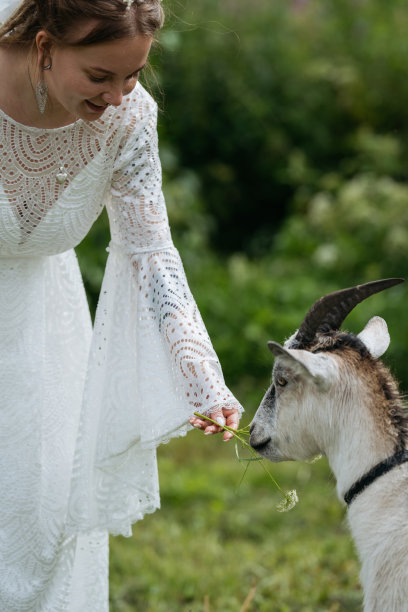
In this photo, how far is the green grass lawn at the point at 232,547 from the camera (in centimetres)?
485

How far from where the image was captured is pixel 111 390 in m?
3.55

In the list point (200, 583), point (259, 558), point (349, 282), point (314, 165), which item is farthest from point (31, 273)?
point (314, 165)

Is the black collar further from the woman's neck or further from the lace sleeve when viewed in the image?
the woman's neck

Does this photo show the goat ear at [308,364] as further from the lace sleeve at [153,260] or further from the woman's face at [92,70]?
the woman's face at [92,70]

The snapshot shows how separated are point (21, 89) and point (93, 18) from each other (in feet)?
1.51

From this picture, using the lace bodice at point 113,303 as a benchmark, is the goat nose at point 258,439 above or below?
below

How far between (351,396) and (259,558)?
2.58 meters

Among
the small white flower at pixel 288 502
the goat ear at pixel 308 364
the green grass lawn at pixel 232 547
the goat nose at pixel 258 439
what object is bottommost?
the green grass lawn at pixel 232 547

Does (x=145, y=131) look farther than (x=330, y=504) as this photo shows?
No

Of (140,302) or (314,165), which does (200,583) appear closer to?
(140,302)

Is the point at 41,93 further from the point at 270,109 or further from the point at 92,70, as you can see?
A: the point at 270,109

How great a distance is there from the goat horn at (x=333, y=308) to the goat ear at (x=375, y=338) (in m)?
0.17

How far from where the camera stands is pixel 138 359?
11.5ft

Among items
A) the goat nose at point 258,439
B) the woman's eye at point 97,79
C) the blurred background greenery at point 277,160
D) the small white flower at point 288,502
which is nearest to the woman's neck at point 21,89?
the woman's eye at point 97,79
